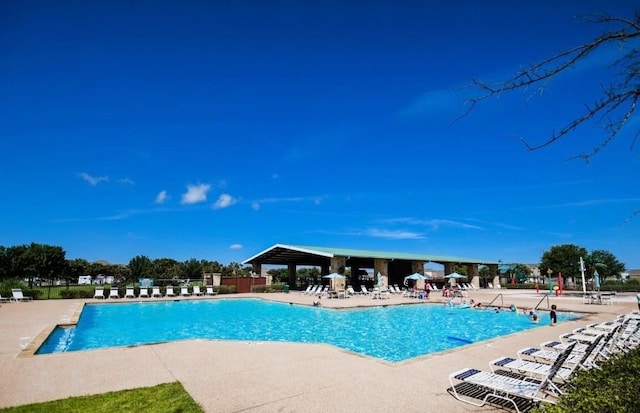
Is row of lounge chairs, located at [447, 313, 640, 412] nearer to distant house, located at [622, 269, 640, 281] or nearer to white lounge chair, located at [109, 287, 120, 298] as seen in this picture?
white lounge chair, located at [109, 287, 120, 298]

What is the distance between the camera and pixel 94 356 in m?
7.55

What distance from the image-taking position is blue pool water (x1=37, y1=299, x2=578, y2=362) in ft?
38.2

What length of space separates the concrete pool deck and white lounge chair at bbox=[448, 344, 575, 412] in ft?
0.79

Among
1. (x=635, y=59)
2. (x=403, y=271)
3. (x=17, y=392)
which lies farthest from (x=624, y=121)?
(x=403, y=271)

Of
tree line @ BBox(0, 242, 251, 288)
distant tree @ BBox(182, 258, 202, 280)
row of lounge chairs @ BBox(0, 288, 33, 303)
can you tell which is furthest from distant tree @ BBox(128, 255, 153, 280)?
row of lounge chairs @ BBox(0, 288, 33, 303)

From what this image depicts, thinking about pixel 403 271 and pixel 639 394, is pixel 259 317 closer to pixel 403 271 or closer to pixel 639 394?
pixel 639 394

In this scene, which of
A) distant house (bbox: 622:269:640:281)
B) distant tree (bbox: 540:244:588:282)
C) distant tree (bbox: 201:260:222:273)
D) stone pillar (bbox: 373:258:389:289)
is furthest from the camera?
distant house (bbox: 622:269:640:281)

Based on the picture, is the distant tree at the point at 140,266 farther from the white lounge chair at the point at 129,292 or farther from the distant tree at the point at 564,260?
the distant tree at the point at 564,260

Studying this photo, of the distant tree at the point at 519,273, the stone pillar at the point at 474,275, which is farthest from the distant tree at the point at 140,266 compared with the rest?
the distant tree at the point at 519,273

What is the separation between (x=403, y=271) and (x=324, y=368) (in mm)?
34142

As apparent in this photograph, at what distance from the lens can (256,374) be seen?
6.07 m

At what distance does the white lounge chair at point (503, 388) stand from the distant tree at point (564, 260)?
5508 centimetres

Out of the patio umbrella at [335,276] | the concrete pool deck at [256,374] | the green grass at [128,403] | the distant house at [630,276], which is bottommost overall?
the distant house at [630,276]

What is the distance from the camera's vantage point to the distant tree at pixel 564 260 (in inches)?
2013
